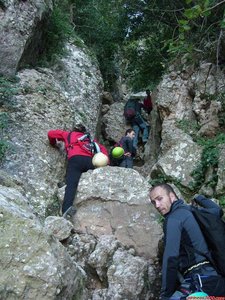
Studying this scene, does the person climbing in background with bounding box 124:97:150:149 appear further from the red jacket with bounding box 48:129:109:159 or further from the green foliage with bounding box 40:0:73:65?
the red jacket with bounding box 48:129:109:159

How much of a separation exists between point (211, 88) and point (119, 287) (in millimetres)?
5867

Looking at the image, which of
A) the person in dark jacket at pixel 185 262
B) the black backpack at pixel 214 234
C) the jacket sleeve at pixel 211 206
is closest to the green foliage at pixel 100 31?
the jacket sleeve at pixel 211 206

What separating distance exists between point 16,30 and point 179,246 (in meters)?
7.60

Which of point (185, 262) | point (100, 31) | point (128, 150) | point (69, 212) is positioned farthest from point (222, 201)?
point (100, 31)

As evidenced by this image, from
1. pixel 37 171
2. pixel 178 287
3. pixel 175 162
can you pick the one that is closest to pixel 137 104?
pixel 175 162

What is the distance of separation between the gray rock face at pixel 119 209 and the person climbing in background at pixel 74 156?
14 centimetres

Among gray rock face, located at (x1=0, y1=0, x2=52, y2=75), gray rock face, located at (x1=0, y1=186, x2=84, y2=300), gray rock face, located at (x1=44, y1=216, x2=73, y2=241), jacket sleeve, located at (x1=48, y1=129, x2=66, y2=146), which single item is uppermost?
gray rock face, located at (x1=0, y1=0, x2=52, y2=75)

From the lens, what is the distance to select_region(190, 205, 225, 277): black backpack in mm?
3539

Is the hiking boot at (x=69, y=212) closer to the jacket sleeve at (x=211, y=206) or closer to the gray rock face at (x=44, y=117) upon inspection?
the gray rock face at (x=44, y=117)

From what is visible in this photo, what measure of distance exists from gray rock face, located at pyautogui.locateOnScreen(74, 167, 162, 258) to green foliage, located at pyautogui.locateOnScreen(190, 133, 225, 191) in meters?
1.28

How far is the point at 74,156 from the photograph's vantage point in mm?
7082

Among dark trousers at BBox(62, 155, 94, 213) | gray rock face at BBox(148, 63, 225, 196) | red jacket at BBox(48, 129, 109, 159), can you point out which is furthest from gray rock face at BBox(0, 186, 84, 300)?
gray rock face at BBox(148, 63, 225, 196)

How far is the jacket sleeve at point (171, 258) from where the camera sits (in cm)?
351

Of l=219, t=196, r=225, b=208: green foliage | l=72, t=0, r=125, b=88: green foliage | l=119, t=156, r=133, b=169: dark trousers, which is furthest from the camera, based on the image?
l=72, t=0, r=125, b=88: green foliage
